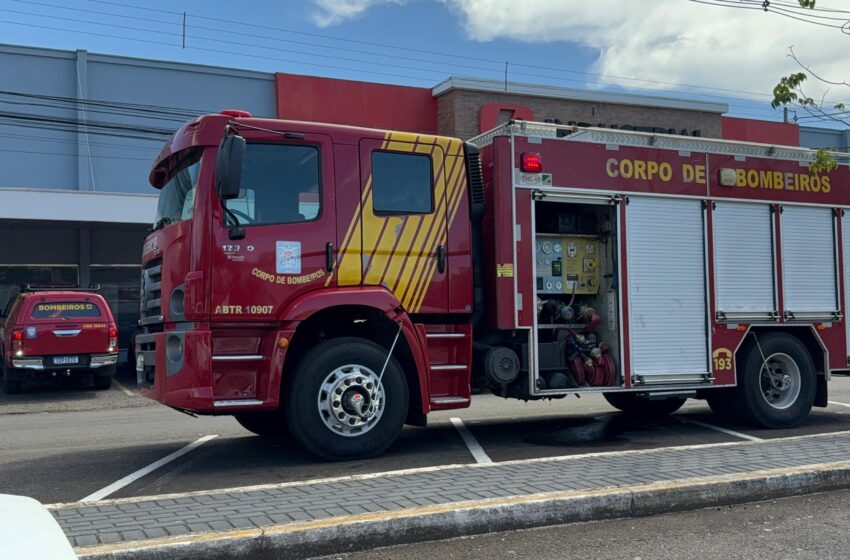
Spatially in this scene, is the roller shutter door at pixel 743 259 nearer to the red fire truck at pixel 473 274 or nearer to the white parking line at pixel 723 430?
the red fire truck at pixel 473 274

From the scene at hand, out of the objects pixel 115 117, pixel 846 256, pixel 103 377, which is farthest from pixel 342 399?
pixel 115 117

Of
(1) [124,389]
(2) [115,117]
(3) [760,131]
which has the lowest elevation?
(1) [124,389]

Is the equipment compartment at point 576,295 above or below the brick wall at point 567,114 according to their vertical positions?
below

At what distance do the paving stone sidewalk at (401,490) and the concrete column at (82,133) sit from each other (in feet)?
61.9

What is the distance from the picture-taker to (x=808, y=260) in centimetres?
927

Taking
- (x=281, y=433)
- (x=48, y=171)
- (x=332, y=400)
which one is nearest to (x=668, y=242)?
(x=332, y=400)

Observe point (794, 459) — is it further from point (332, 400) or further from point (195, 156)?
point (195, 156)

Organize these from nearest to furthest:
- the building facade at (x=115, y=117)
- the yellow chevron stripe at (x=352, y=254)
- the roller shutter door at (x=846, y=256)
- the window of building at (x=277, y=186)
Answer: the window of building at (x=277, y=186) < the yellow chevron stripe at (x=352, y=254) < the roller shutter door at (x=846, y=256) < the building facade at (x=115, y=117)

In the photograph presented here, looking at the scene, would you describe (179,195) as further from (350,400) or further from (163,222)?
(350,400)

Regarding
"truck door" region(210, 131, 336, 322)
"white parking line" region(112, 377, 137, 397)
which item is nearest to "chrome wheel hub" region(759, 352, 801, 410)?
"truck door" region(210, 131, 336, 322)

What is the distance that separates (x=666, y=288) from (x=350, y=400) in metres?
3.66

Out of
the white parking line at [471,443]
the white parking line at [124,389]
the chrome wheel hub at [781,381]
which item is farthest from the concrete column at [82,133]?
the chrome wheel hub at [781,381]

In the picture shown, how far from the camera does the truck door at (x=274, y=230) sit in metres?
6.79

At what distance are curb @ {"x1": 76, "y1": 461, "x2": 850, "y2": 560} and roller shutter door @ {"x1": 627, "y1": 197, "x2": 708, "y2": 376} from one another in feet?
7.82
